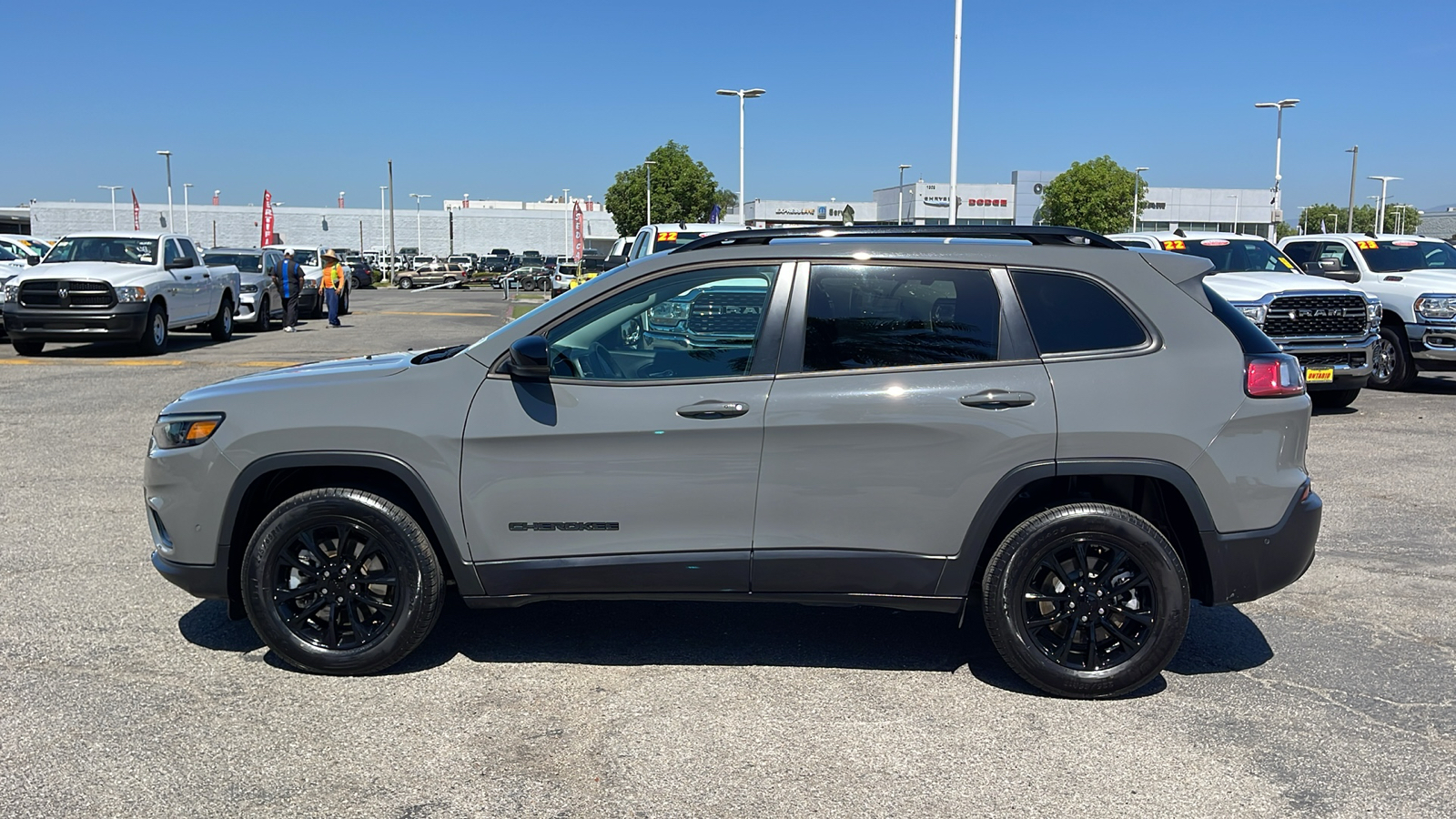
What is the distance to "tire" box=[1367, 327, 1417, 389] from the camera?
1498 cm

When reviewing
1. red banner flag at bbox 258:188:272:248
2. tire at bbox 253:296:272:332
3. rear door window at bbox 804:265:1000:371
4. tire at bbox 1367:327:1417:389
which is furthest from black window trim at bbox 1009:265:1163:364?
red banner flag at bbox 258:188:272:248

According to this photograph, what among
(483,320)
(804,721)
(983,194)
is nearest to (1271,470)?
(804,721)

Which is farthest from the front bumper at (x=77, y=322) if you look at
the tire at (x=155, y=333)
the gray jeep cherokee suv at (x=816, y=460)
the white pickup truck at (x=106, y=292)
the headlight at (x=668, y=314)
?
the headlight at (x=668, y=314)

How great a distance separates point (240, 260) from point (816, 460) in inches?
1012

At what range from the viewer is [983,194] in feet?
335

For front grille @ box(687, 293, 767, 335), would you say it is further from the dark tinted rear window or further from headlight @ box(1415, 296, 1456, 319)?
headlight @ box(1415, 296, 1456, 319)

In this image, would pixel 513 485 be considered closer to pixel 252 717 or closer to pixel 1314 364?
pixel 252 717

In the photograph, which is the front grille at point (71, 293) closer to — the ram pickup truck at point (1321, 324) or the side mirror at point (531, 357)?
the ram pickup truck at point (1321, 324)

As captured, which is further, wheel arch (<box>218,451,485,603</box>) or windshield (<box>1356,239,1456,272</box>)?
windshield (<box>1356,239,1456,272</box>)

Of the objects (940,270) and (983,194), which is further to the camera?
(983,194)

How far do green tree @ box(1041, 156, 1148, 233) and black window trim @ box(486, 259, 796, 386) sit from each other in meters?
89.3

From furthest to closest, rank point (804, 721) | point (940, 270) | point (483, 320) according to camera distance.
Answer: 1. point (483, 320)
2. point (940, 270)
3. point (804, 721)

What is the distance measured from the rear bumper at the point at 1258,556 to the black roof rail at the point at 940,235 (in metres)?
1.21

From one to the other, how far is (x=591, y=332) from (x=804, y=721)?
1698 mm
